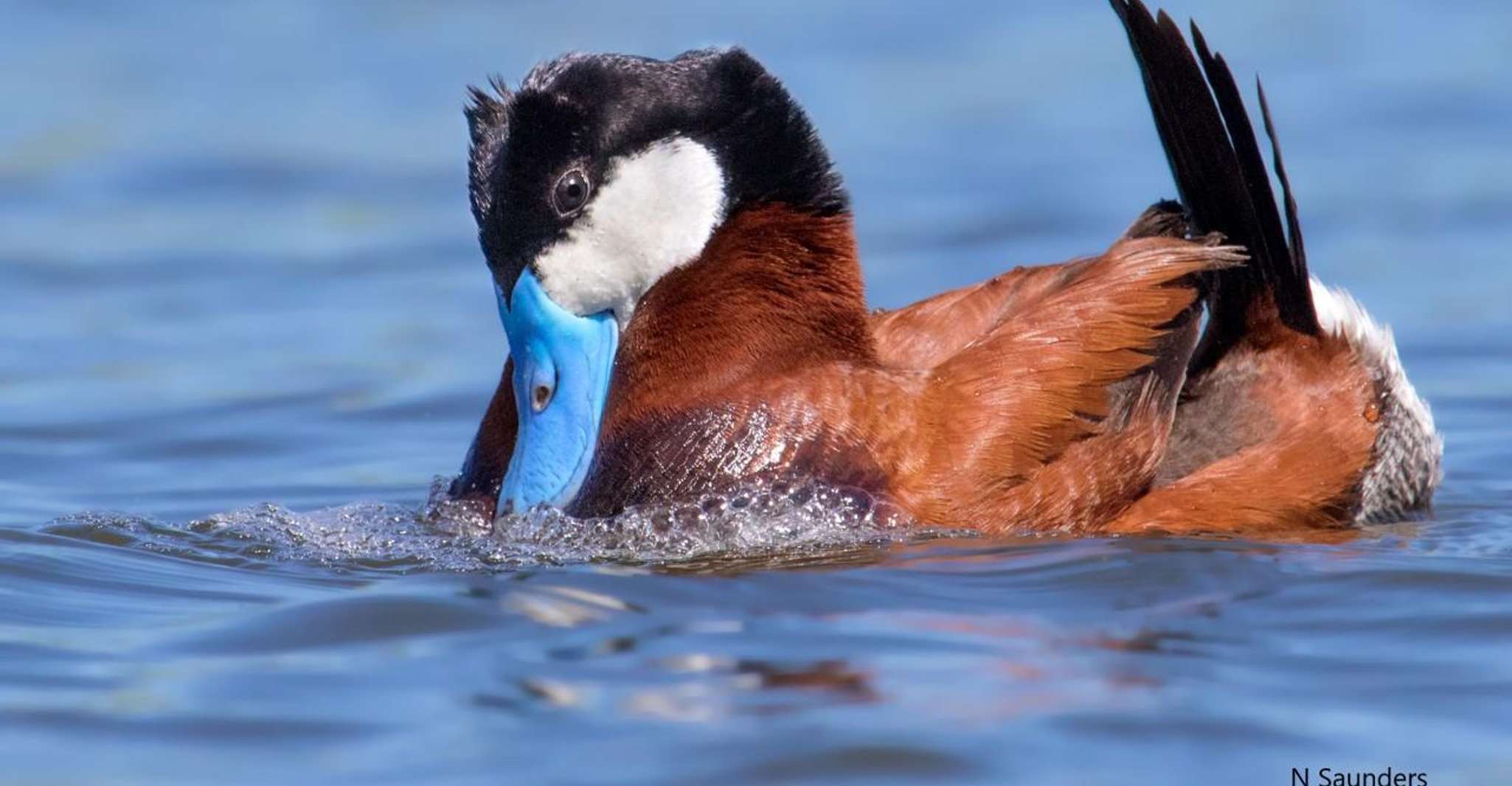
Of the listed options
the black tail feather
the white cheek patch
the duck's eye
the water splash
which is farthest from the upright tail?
the duck's eye

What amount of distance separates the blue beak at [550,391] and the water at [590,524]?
0.19 meters

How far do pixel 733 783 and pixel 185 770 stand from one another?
1054 mm

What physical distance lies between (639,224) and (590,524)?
81 cm

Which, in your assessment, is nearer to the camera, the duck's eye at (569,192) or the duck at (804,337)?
the duck at (804,337)

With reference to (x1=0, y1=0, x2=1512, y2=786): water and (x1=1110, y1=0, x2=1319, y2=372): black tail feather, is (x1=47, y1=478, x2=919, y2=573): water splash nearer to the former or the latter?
(x1=0, y1=0, x2=1512, y2=786): water

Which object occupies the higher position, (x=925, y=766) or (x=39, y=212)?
(x=39, y=212)

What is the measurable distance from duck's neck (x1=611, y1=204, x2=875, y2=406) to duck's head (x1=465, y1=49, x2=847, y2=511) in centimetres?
4

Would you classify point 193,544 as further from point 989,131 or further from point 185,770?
point 989,131

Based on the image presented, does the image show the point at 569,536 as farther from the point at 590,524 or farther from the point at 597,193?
the point at 597,193

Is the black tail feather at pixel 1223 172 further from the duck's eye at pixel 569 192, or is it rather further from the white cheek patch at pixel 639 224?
the duck's eye at pixel 569 192

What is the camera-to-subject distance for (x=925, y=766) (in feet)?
14.4

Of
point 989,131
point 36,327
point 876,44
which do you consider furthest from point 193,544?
point 876,44

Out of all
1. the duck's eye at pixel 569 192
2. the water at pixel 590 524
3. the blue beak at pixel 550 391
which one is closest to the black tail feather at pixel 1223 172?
the water at pixel 590 524

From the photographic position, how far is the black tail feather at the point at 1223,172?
625 centimetres
